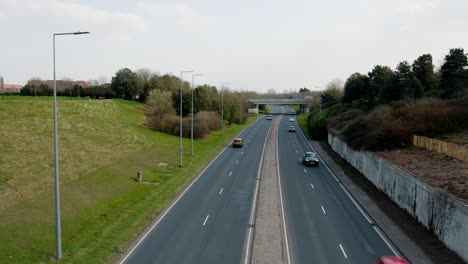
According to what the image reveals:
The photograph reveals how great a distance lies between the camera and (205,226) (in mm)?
20781

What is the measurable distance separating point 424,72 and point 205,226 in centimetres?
4582

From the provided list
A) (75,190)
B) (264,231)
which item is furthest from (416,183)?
(75,190)

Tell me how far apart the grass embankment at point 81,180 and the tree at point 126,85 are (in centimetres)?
4536

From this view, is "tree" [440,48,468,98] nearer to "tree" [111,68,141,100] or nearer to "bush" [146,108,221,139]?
"bush" [146,108,221,139]

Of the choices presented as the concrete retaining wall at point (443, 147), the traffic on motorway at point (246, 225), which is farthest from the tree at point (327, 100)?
the concrete retaining wall at point (443, 147)

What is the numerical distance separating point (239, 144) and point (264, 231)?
34145 millimetres

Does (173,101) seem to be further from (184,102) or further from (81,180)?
(81,180)

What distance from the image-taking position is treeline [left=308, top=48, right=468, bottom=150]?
111 ft

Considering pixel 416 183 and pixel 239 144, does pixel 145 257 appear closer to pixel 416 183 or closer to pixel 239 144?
pixel 416 183

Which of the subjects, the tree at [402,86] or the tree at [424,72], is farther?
the tree at [424,72]

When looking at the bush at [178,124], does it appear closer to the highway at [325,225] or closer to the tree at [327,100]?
the highway at [325,225]

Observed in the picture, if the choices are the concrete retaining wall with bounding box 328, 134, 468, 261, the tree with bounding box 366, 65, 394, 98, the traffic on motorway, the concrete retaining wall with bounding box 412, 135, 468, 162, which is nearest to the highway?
the traffic on motorway

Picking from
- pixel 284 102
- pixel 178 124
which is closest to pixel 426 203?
pixel 178 124

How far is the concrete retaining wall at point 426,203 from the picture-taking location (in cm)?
1603
